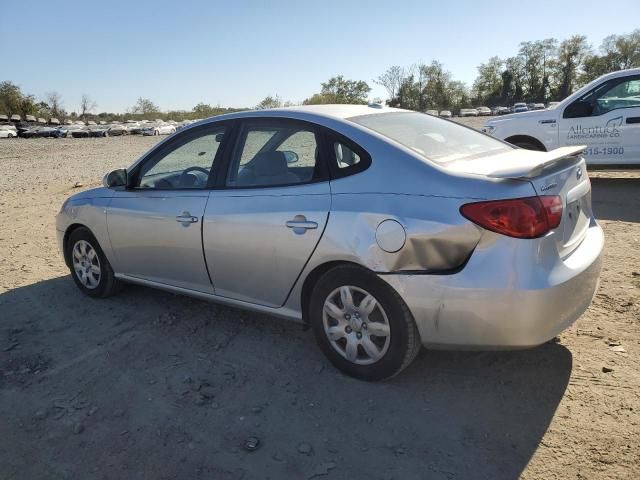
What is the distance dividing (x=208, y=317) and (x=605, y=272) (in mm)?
3488

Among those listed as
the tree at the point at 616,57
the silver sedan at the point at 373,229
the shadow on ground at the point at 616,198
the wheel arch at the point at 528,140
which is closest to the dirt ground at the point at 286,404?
the silver sedan at the point at 373,229

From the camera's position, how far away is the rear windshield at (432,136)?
3.16 metres

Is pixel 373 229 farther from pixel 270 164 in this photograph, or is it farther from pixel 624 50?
pixel 624 50

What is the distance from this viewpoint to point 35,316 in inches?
177

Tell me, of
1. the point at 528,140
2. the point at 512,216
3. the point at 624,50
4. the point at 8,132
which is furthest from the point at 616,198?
the point at 624,50

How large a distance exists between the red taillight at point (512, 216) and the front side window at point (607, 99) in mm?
6870

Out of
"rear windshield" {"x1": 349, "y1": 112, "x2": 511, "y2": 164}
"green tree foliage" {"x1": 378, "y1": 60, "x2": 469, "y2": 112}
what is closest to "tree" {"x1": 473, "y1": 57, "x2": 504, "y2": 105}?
"green tree foliage" {"x1": 378, "y1": 60, "x2": 469, "y2": 112}

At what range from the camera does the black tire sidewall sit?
15.4 feet

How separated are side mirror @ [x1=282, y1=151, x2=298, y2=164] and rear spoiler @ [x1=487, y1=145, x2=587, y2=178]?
51.6 inches

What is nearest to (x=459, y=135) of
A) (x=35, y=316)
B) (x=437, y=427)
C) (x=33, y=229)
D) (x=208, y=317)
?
(x=437, y=427)

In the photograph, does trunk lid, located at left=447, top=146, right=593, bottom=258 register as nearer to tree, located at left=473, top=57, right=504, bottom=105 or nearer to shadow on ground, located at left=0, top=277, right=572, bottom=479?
shadow on ground, located at left=0, top=277, right=572, bottom=479

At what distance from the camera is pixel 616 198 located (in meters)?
7.85

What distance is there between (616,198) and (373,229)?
648 cm

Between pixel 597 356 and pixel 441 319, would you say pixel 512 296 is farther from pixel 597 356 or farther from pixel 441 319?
pixel 597 356
